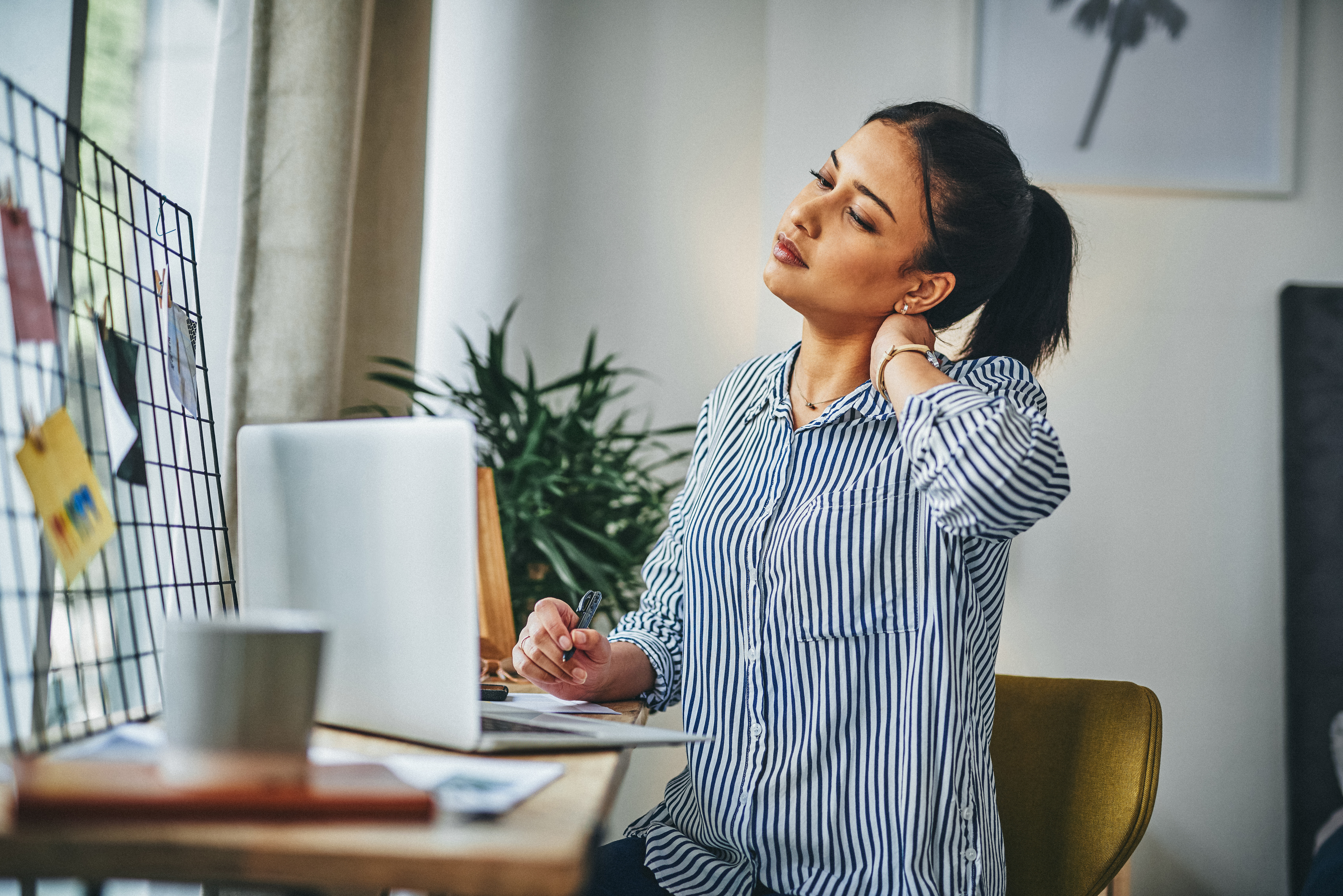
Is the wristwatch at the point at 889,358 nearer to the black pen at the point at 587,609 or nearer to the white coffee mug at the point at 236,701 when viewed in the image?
the black pen at the point at 587,609

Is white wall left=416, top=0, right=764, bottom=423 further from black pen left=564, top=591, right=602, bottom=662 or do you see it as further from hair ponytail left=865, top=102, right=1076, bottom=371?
black pen left=564, top=591, right=602, bottom=662

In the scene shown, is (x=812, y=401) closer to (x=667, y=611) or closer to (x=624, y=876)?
(x=667, y=611)

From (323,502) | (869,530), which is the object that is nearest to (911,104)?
(869,530)

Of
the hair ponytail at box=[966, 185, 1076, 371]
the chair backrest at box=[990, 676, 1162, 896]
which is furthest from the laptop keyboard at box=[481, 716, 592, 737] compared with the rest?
the hair ponytail at box=[966, 185, 1076, 371]

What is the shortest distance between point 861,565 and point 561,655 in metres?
0.35

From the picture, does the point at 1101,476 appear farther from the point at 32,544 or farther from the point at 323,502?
the point at 32,544

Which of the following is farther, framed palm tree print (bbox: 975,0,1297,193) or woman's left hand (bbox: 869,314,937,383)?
framed palm tree print (bbox: 975,0,1297,193)

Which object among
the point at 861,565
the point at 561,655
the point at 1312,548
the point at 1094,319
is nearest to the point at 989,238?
the point at 861,565

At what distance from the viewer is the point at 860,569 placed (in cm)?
109

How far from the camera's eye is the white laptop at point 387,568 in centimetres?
69

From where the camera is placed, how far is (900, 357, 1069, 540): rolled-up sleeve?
0.95 meters

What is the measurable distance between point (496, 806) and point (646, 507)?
5.09 ft

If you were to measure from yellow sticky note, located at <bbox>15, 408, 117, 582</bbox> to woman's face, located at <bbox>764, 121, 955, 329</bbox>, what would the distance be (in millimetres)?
769

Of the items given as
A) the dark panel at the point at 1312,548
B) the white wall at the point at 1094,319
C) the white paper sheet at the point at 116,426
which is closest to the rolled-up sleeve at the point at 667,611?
the white paper sheet at the point at 116,426
